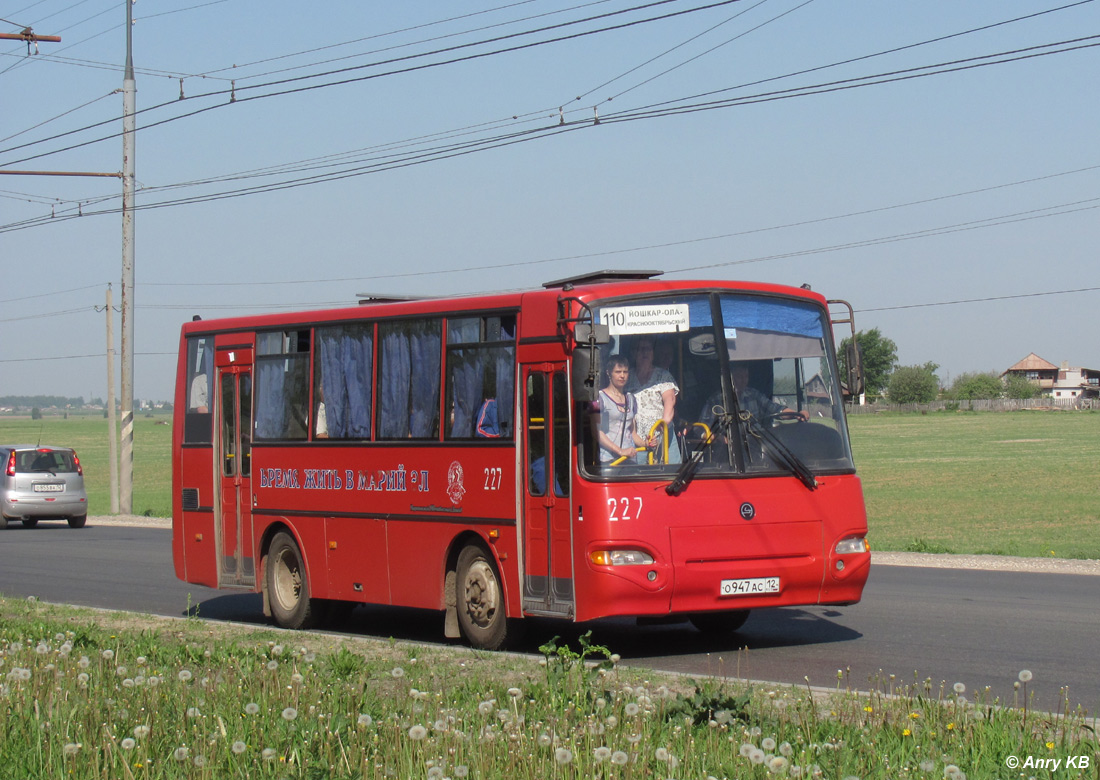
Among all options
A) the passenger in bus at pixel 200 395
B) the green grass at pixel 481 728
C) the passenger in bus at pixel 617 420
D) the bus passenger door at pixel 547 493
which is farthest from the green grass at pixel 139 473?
the green grass at pixel 481 728

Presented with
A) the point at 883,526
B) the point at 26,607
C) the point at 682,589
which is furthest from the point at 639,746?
the point at 883,526

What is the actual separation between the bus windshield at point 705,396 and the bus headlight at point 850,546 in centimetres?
55

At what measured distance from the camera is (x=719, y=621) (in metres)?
12.7

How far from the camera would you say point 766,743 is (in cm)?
543

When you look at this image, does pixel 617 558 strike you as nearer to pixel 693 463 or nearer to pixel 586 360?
pixel 693 463

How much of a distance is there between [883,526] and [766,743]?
88.3ft

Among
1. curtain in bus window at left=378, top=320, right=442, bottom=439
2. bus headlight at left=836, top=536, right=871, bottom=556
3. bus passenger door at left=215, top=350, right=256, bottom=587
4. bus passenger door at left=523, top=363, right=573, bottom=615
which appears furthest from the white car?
bus headlight at left=836, top=536, right=871, bottom=556

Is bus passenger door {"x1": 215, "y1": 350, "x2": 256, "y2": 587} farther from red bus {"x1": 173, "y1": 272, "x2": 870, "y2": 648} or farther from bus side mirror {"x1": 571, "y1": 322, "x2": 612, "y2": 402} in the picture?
bus side mirror {"x1": 571, "y1": 322, "x2": 612, "y2": 402}

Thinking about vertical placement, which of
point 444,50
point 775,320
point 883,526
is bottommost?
point 883,526

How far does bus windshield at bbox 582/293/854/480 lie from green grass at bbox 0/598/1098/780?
2.63 meters

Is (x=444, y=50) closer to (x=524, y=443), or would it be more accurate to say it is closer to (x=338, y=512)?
(x=338, y=512)

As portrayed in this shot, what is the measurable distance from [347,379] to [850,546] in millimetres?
4846

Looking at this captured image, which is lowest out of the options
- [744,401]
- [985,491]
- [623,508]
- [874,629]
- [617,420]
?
[985,491]

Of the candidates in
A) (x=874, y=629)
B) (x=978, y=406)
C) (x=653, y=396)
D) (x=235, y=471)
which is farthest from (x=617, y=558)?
(x=978, y=406)
